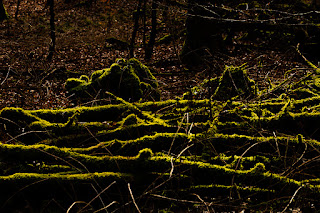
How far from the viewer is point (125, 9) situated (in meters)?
20.0

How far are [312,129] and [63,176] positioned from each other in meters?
2.31

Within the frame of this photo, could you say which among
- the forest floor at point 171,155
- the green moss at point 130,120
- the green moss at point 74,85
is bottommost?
the green moss at point 74,85

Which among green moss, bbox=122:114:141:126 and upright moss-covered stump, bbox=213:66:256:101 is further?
upright moss-covered stump, bbox=213:66:256:101

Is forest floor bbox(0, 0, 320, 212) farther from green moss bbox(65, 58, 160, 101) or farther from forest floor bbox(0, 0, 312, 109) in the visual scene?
forest floor bbox(0, 0, 312, 109)

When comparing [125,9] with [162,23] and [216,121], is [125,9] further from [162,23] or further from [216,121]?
[216,121]

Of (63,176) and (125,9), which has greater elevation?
(125,9)

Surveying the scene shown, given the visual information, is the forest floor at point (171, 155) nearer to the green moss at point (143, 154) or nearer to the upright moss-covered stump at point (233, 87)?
the green moss at point (143, 154)

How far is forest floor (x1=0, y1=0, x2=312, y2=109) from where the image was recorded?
9.98m

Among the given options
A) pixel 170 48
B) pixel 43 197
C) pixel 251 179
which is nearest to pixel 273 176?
pixel 251 179

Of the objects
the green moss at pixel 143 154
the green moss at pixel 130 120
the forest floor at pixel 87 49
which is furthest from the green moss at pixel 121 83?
the green moss at pixel 143 154

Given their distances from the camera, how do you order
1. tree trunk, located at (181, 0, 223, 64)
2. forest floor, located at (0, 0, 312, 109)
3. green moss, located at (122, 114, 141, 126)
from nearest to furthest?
green moss, located at (122, 114, 141, 126), forest floor, located at (0, 0, 312, 109), tree trunk, located at (181, 0, 223, 64)

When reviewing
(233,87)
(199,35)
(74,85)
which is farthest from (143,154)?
(199,35)

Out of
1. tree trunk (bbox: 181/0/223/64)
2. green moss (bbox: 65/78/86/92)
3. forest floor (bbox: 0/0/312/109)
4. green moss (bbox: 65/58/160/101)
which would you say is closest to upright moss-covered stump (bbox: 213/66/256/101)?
green moss (bbox: 65/58/160/101)

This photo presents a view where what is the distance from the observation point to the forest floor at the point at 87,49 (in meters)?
9.98
